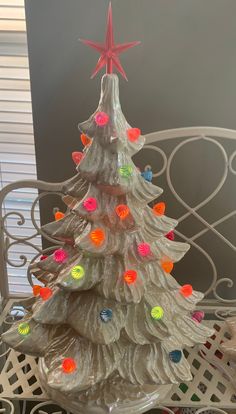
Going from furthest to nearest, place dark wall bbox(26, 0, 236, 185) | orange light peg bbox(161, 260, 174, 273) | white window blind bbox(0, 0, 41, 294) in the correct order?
white window blind bbox(0, 0, 41, 294), dark wall bbox(26, 0, 236, 185), orange light peg bbox(161, 260, 174, 273)

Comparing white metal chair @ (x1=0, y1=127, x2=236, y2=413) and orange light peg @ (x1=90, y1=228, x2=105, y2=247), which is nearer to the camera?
orange light peg @ (x1=90, y1=228, x2=105, y2=247)

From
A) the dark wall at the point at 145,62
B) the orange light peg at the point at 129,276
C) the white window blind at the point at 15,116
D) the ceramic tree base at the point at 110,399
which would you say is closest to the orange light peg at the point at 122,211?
the orange light peg at the point at 129,276

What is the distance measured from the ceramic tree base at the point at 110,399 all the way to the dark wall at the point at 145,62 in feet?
2.23

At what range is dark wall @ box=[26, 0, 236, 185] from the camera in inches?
50.7

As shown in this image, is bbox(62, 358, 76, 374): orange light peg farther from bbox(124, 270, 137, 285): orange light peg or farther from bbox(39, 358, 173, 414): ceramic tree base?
bbox(124, 270, 137, 285): orange light peg

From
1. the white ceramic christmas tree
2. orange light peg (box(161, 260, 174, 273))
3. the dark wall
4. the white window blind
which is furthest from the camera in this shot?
the white window blind

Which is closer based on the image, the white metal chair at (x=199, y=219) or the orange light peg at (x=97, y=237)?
the orange light peg at (x=97, y=237)

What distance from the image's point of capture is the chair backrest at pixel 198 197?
4.45ft

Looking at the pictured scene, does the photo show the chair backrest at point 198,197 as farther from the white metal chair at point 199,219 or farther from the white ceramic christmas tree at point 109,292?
the white ceramic christmas tree at point 109,292

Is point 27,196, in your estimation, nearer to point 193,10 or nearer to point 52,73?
point 52,73

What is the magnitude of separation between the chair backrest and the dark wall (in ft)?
0.25

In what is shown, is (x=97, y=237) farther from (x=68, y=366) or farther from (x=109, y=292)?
(x=68, y=366)

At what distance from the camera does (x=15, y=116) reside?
150cm

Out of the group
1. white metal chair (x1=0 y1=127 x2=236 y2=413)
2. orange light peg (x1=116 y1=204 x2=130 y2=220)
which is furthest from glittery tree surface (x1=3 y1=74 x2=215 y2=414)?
white metal chair (x1=0 y1=127 x2=236 y2=413)
